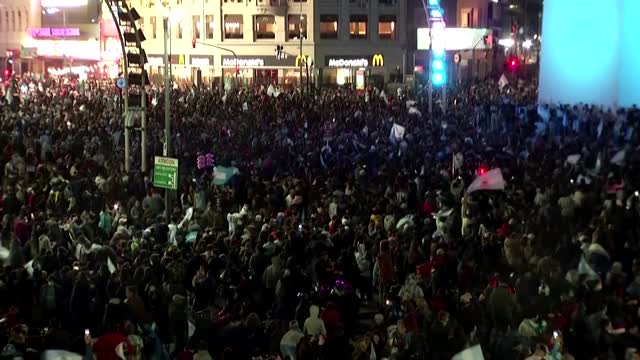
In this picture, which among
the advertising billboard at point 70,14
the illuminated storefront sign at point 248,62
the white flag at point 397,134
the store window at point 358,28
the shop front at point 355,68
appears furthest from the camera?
the advertising billboard at point 70,14

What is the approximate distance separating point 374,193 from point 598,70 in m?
22.8

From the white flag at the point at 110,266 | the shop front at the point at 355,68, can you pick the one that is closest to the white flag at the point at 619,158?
the white flag at the point at 110,266

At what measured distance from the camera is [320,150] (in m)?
23.8

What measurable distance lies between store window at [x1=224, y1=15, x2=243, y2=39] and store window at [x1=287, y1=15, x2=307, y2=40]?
4.04 metres

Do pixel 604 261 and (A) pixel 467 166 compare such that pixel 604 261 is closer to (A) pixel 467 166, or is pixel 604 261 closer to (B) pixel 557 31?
(A) pixel 467 166

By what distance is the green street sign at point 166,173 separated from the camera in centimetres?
1727

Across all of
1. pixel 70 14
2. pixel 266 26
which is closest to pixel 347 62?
pixel 266 26

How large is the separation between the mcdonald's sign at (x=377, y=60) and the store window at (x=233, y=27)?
34.3ft

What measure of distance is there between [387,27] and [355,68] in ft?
13.0

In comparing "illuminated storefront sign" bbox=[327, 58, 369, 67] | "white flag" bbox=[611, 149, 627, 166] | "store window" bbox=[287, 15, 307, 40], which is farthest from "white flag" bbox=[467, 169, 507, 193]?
"store window" bbox=[287, 15, 307, 40]

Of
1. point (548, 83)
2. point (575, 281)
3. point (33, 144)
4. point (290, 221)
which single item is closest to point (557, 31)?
point (548, 83)

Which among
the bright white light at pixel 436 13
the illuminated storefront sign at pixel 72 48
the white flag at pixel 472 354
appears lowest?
the white flag at pixel 472 354

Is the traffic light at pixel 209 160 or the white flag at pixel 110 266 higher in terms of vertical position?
the traffic light at pixel 209 160

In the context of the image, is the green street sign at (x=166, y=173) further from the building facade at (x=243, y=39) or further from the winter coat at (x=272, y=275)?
the building facade at (x=243, y=39)
